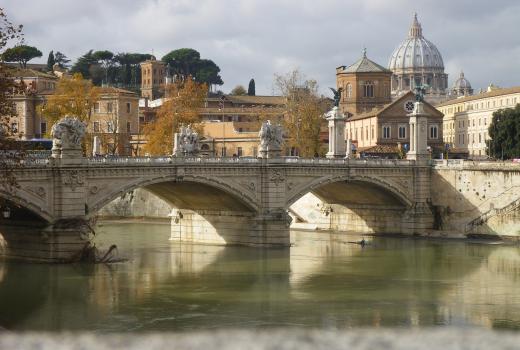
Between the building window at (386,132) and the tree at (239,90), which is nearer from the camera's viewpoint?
the building window at (386,132)

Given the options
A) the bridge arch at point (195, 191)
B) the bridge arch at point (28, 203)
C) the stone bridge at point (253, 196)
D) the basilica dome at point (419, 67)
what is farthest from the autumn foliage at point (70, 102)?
the basilica dome at point (419, 67)

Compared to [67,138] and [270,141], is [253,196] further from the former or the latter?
[67,138]

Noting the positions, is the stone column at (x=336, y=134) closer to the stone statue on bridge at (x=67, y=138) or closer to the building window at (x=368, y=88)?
the stone statue on bridge at (x=67, y=138)

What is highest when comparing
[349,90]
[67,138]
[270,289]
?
[349,90]

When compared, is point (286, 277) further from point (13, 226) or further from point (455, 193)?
point (455, 193)

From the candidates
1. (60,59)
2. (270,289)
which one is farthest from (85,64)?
(270,289)

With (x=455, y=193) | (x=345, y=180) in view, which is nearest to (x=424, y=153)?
(x=455, y=193)

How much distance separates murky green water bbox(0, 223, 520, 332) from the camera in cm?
3825

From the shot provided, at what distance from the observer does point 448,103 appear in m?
137

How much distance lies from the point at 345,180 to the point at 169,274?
57.2ft

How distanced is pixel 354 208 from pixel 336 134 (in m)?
5.02

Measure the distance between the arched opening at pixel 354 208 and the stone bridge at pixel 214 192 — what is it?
0.29 ft

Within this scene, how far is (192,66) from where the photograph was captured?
158m

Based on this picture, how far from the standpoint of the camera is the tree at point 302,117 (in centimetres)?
8644
